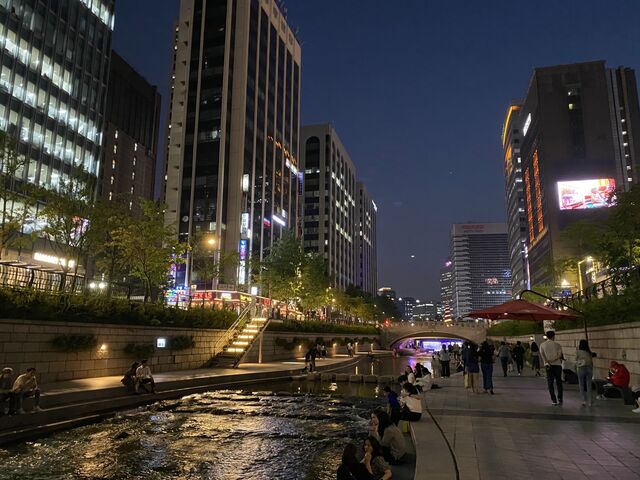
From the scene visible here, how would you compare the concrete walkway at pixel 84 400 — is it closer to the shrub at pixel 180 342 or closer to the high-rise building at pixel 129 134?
the shrub at pixel 180 342

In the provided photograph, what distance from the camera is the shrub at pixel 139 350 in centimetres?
2505

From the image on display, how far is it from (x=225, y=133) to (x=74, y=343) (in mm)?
64505

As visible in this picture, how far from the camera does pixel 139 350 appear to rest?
25609 mm

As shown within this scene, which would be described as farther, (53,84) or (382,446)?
(53,84)

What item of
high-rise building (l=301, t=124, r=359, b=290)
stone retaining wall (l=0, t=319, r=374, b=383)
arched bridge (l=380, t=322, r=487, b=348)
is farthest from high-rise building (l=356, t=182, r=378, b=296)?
stone retaining wall (l=0, t=319, r=374, b=383)

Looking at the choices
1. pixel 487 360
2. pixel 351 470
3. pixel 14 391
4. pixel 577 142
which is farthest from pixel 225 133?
pixel 577 142

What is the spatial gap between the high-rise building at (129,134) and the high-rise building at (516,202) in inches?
4596

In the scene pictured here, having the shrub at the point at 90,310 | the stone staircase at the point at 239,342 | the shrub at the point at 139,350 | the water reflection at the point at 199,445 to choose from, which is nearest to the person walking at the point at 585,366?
the water reflection at the point at 199,445

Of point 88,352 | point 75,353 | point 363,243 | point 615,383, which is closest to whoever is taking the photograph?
point 615,383

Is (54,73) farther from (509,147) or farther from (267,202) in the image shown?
(509,147)

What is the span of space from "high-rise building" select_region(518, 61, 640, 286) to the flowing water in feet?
334

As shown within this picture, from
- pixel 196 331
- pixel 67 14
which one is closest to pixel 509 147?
pixel 67 14

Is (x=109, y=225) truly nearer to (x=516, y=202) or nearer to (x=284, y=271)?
(x=284, y=271)

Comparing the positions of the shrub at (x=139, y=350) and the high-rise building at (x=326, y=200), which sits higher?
the high-rise building at (x=326, y=200)
